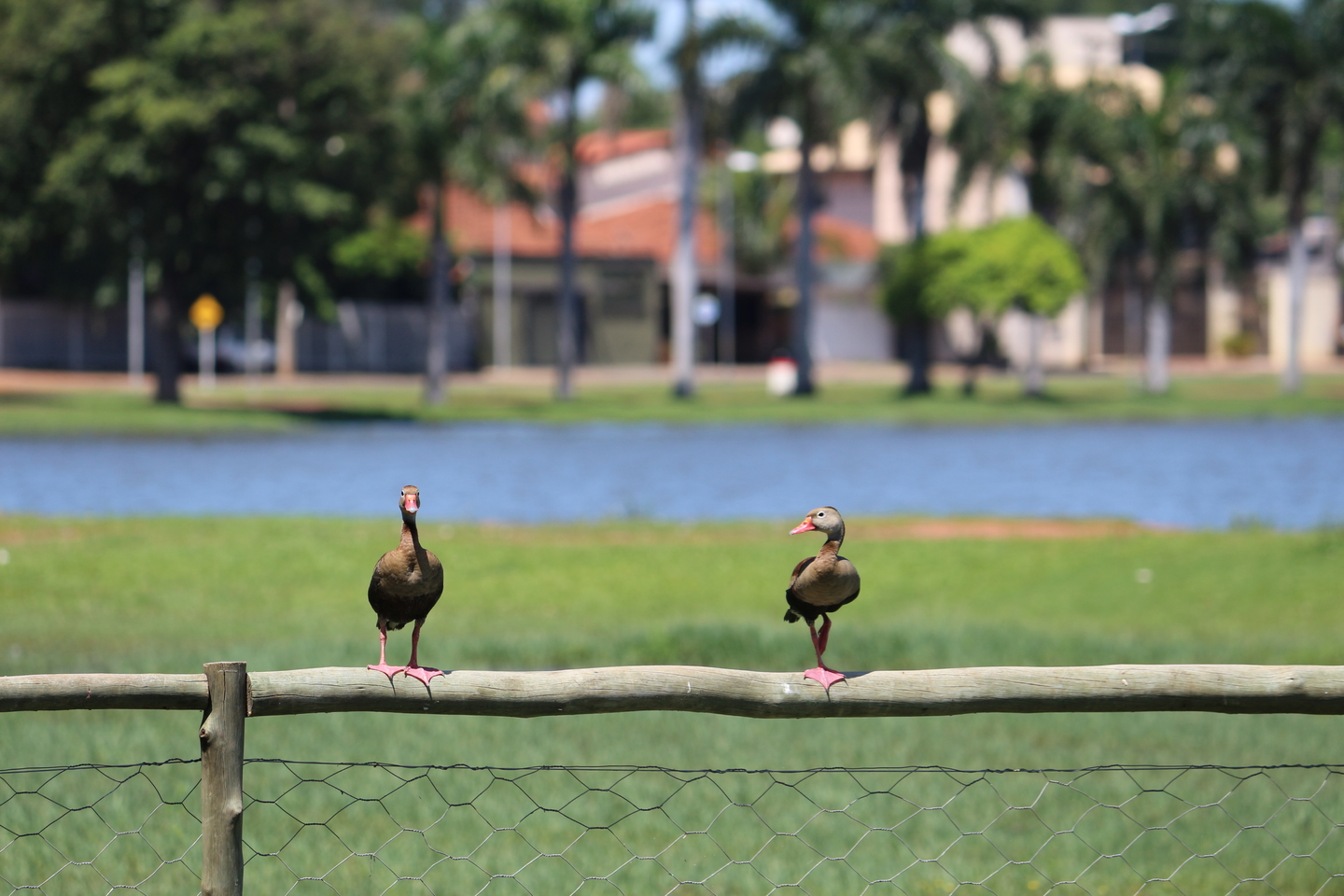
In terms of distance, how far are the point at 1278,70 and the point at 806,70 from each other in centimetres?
1538

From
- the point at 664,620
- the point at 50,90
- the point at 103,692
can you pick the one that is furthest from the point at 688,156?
the point at 103,692

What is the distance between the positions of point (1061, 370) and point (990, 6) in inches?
1018

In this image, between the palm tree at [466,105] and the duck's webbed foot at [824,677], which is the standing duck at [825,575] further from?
the palm tree at [466,105]

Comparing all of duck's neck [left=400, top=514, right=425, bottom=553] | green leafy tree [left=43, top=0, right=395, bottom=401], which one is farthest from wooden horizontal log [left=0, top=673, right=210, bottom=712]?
green leafy tree [left=43, top=0, right=395, bottom=401]

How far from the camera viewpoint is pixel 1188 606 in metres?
16.5

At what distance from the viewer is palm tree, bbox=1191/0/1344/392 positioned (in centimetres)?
5134

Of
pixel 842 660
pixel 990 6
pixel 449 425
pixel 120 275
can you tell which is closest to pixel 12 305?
pixel 120 275

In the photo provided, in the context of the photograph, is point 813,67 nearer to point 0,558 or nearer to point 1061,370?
point 1061,370

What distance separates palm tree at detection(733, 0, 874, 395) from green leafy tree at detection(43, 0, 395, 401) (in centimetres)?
1123

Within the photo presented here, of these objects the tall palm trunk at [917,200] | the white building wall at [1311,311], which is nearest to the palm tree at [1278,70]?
the tall palm trunk at [917,200]

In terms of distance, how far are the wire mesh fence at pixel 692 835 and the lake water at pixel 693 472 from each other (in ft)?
50.4

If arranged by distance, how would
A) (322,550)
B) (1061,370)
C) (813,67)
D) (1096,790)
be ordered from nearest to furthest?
(1096,790) → (322,550) → (813,67) → (1061,370)

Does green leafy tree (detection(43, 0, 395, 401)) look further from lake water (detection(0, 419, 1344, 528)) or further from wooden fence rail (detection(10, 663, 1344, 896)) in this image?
wooden fence rail (detection(10, 663, 1344, 896))

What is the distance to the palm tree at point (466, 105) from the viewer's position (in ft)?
154
